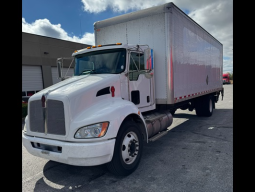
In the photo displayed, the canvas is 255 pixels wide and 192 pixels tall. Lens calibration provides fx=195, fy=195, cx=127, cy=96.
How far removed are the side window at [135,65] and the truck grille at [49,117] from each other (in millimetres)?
1840

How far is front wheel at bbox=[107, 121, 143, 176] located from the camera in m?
3.59

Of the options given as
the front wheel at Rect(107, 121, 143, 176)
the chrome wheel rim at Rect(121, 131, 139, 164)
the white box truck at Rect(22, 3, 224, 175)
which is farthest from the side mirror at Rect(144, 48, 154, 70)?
the chrome wheel rim at Rect(121, 131, 139, 164)

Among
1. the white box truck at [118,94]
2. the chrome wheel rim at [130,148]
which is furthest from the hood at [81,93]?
the chrome wheel rim at [130,148]

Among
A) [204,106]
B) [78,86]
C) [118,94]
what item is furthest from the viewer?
[204,106]

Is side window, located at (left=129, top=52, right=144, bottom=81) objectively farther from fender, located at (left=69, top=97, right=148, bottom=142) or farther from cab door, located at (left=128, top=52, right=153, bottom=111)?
fender, located at (left=69, top=97, right=148, bottom=142)

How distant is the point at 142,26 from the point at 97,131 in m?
3.57

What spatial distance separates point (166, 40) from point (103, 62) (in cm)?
189

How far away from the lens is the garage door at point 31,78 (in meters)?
17.2

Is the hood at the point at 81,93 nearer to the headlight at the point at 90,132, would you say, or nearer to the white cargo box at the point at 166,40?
the headlight at the point at 90,132

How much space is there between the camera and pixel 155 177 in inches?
146

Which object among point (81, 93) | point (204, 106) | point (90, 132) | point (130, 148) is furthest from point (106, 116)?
point (204, 106)

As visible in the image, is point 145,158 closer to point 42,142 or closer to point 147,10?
point 42,142

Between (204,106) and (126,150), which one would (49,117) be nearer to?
(126,150)

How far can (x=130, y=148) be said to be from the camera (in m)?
3.98
